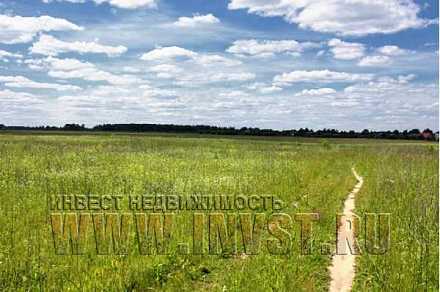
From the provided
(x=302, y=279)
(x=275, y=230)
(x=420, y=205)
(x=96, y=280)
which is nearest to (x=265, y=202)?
(x=275, y=230)

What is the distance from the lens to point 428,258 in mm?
9031

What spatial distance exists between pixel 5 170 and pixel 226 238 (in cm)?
1556

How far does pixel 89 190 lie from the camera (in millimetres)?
16453

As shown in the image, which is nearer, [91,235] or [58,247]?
[58,247]

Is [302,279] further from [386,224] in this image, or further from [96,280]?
[386,224]

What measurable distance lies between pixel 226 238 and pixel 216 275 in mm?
2152

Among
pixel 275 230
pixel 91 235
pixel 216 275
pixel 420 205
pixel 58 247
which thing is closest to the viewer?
pixel 216 275

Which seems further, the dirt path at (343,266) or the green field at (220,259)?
the dirt path at (343,266)

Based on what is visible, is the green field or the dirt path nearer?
the green field

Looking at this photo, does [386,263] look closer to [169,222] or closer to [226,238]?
[226,238]

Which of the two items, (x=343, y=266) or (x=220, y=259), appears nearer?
(x=343, y=266)

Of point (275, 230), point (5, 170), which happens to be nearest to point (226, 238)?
point (275, 230)

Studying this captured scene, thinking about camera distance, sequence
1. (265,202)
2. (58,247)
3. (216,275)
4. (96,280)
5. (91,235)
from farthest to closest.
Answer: (265,202) → (91,235) → (58,247) → (216,275) → (96,280)

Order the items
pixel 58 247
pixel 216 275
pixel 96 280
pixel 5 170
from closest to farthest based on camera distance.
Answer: pixel 96 280 < pixel 216 275 < pixel 58 247 < pixel 5 170
